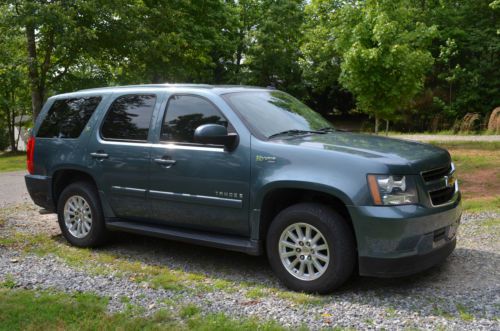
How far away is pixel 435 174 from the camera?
15.8 feet

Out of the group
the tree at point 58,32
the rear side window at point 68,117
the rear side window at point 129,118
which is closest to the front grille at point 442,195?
the rear side window at point 129,118

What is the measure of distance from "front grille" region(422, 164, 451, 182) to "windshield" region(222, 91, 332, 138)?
1.41m

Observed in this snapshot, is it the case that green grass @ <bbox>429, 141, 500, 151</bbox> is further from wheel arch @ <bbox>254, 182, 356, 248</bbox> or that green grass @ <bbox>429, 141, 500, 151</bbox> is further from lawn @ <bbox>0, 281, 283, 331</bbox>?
lawn @ <bbox>0, 281, 283, 331</bbox>

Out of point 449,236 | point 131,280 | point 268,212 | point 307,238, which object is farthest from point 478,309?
point 131,280

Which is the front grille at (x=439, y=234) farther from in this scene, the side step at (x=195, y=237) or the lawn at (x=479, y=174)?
the lawn at (x=479, y=174)

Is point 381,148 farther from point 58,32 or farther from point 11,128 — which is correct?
point 11,128

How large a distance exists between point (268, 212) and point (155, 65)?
15.9 m

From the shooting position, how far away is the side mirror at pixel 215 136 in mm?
4980

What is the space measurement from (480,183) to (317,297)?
678cm

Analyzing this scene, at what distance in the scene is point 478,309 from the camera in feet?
14.1

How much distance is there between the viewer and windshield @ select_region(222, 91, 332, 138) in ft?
17.6

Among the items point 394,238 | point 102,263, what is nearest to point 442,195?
point 394,238

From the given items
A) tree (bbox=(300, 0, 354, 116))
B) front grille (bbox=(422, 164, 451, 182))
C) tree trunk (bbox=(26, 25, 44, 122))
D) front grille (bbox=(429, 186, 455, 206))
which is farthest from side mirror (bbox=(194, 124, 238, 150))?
tree (bbox=(300, 0, 354, 116))

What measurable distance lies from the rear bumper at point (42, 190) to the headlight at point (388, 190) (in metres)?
4.24
